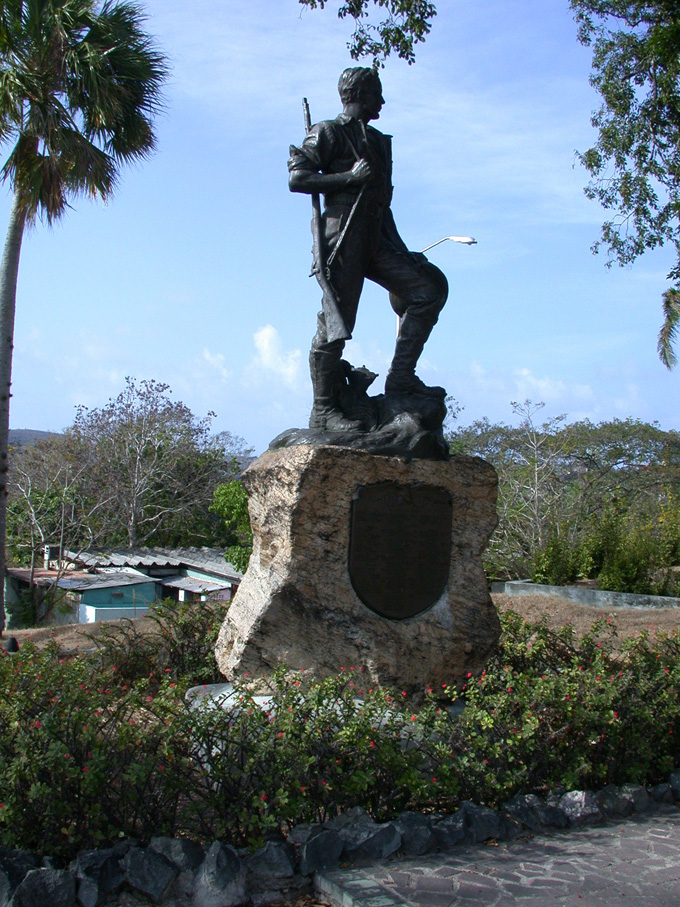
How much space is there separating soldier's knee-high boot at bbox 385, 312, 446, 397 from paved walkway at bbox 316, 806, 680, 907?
3051mm

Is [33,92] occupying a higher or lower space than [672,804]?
higher

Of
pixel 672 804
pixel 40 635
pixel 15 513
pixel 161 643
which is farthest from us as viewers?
pixel 15 513

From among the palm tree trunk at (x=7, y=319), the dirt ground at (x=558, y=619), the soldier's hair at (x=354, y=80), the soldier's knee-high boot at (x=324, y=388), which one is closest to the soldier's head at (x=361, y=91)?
the soldier's hair at (x=354, y=80)

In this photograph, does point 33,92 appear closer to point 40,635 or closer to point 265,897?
point 40,635

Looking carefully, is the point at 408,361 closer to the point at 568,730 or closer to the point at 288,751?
the point at 568,730

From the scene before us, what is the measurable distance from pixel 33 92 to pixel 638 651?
1010 cm

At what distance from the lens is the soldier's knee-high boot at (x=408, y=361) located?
614cm

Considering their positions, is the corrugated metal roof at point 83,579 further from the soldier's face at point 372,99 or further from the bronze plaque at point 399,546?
the soldier's face at point 372,99

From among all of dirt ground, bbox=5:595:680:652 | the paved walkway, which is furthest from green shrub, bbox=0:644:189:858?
dirt ground, bbox=5:595:680:652

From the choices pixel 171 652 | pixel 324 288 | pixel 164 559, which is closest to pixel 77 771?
pixel 171 652

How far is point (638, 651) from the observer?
563 cm

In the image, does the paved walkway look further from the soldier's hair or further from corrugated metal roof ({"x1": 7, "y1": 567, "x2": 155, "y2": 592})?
corrugated metal roof ({"x1": 7, "y1": 567, "x2": 155, "y2": 592})

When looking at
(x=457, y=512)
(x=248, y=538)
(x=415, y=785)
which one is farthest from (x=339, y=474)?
(x=248, y=538)

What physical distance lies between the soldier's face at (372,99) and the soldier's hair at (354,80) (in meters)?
0.03
